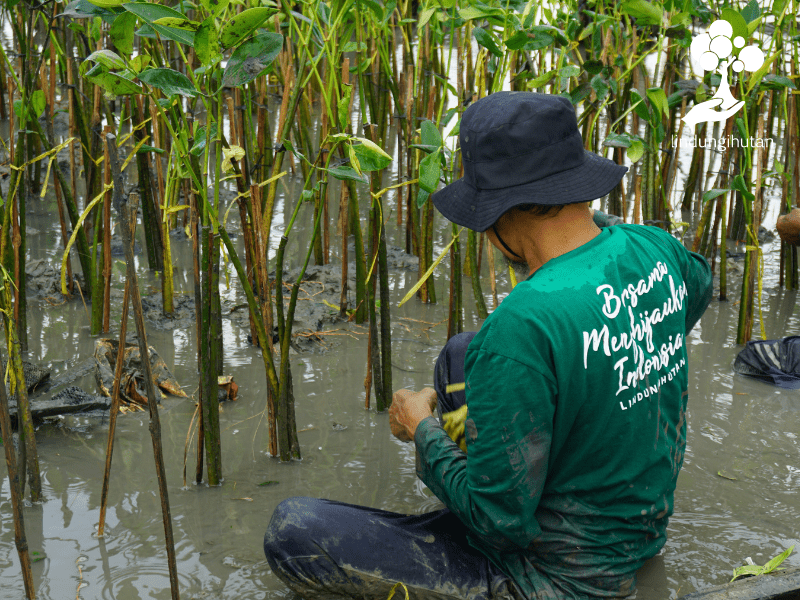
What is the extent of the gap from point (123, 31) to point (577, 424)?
104cm

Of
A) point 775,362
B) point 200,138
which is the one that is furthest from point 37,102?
point 775,362

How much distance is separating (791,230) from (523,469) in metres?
1.49

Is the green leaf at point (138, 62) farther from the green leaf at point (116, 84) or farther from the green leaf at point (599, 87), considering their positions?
the green leaf at point (599, 87)

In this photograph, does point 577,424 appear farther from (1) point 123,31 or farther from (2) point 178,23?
(1) point 123,31

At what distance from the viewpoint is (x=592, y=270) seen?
1.02m

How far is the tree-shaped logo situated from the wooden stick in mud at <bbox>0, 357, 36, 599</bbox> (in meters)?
2.04

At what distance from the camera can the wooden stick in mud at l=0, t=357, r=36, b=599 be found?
112 cm

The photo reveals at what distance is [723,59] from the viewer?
2301 millimetres

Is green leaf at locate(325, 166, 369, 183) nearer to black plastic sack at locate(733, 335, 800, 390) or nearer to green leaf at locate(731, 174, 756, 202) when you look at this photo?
green leaf at locate(731, 174, 756, 202)

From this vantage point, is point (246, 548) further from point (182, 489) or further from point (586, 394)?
point (586, 394)

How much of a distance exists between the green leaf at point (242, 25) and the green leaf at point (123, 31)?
184 mm

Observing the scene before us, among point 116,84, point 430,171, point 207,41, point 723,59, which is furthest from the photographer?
point 723,59

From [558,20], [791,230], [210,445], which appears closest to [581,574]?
[210,445]

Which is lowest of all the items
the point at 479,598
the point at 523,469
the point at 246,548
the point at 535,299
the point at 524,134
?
the point at 246,548
